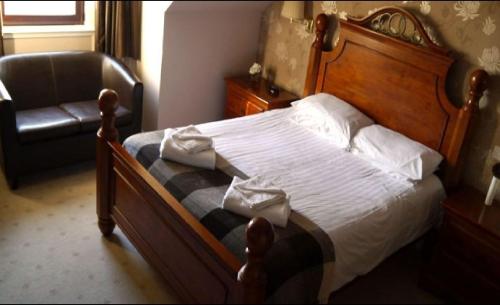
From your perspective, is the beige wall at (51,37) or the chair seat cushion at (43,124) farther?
the beige wall at (51,37)

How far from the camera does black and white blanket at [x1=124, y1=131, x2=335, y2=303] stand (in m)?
1.90

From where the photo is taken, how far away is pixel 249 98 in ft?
12.3

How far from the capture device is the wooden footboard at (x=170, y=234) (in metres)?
1.68

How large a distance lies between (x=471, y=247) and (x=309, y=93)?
5.19 ft

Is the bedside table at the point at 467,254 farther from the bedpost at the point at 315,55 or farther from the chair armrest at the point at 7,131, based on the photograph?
the chair armrest at the point at 7,131

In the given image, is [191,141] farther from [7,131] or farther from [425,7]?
[425,7]

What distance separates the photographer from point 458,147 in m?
2.69

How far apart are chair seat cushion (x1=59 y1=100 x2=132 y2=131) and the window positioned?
0.73 m

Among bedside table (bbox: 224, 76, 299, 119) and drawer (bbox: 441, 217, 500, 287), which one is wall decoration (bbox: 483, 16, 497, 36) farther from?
bedside table (bbox: 224, 76, 299, 119)

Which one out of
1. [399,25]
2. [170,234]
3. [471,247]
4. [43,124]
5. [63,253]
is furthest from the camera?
[43,124]

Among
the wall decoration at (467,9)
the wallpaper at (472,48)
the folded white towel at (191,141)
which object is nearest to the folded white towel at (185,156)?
the folded white towel at (191,141)

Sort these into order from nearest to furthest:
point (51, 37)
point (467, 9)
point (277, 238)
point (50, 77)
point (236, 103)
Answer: point (277, 238) → point (467, 9) → point (50, 77) → point (51, 37) → point (236, 103)

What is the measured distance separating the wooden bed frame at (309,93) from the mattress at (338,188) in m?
0.26

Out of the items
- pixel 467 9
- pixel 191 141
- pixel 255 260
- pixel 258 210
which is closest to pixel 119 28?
pixel 191 141
